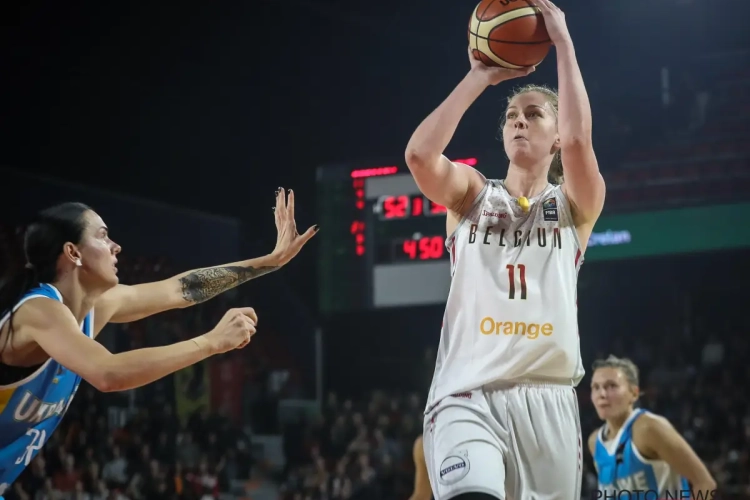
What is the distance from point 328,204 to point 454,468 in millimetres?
8025

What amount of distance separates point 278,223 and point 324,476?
7913mm

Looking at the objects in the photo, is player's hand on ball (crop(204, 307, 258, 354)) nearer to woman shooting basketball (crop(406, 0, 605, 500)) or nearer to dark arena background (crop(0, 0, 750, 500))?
woman shooting basketball (crop(406, 0, 605, 500))

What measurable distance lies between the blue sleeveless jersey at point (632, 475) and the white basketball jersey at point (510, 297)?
248 centimetres

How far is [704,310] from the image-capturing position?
15500 mm

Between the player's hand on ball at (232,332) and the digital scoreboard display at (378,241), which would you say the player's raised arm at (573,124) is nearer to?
the player's hand on ball at (232,332)

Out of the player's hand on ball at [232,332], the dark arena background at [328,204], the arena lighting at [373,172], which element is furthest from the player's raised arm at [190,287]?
the arena lighting at [373,172]

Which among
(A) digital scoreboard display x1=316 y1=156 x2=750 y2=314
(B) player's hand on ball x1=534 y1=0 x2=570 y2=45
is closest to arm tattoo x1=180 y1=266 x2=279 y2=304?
(B) player's hand on ball x1=534 y1=0 x2=570 y2=45

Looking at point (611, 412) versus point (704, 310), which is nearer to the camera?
point (611, 412)

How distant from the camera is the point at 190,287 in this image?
3691mm

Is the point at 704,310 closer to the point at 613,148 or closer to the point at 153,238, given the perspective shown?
the point at 613,148

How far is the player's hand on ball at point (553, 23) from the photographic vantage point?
3.12 meters

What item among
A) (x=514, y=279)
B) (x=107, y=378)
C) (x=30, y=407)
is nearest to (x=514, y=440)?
(x=514, y=279)

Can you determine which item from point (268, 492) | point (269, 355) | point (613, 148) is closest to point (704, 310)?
point (613, 148)

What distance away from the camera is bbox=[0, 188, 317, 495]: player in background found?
279 centimetres
